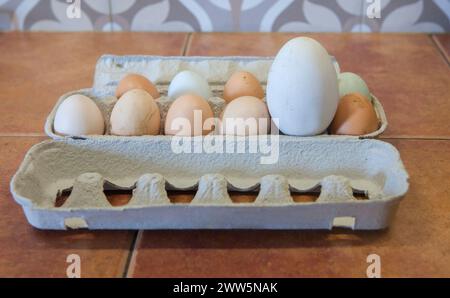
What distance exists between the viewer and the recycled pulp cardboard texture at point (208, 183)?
579mm

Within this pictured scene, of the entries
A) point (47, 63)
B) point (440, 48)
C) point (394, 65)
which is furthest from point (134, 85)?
point (440, 48)

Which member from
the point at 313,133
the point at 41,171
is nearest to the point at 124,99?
the point at 41,171

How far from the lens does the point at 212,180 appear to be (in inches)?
24.9

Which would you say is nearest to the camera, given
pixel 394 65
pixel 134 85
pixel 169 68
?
pixel 134 85

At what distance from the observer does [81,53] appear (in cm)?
114

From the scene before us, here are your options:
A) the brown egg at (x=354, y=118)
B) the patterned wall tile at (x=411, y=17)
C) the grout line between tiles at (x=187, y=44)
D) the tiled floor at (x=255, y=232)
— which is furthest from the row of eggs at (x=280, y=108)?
the patterned wall tile at (x=411, y=17)

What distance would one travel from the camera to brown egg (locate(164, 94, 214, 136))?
27.5 inches

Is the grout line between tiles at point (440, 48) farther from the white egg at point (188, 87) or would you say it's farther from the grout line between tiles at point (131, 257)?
the grout line between tiles at point (131, 257)

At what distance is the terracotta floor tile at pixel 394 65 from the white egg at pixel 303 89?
0.66 ft

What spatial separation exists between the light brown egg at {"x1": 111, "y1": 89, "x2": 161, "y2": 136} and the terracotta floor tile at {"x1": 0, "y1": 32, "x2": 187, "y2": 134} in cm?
21

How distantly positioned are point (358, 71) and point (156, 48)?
1.40 ft

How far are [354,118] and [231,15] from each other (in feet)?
1.95

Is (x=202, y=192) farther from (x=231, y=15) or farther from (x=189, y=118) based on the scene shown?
(x=231, y=15)

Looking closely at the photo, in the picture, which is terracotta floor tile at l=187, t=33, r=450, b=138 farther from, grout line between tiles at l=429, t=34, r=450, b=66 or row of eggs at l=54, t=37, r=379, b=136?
row of eggs at l=54, t=37, r=379, b=136
